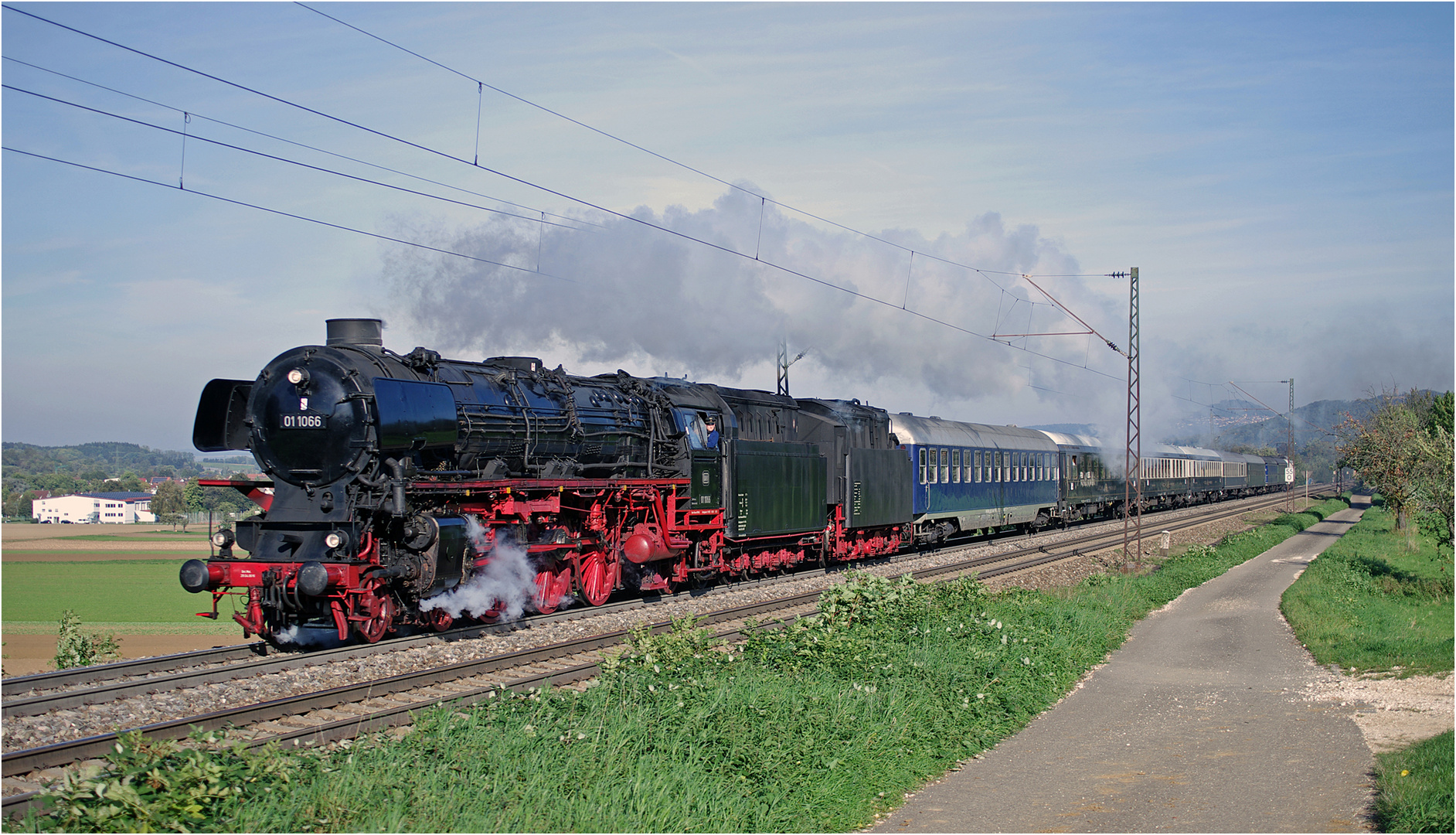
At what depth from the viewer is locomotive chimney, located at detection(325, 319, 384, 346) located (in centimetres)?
1334

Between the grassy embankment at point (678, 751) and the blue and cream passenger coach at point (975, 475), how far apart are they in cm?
1399

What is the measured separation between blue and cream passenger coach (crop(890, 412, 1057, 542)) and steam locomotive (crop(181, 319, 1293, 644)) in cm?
317

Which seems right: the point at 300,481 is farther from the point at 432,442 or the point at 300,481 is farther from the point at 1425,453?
the point at 1425,453

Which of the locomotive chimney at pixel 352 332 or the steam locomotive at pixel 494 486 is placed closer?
the steam locomotive at pixel 494 486

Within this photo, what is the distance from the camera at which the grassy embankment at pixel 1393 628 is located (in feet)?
22.6

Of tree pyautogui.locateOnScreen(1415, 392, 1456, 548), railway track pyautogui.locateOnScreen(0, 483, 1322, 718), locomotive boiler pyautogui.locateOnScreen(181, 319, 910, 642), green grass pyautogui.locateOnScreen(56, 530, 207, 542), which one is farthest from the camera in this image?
green grass pyautogui.locateOnScreen(56, 530, 207, 542)

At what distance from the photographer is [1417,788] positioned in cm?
700

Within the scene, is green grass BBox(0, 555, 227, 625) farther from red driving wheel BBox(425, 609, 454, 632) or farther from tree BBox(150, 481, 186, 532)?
tree BBox(150, 481, 186, 532)

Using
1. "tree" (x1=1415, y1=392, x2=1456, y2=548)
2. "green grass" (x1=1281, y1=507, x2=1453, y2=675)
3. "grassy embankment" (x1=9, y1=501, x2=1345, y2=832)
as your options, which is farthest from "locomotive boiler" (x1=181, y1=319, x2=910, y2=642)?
"tree" (x1=1415, y1=392, x2=1456, y2=548)

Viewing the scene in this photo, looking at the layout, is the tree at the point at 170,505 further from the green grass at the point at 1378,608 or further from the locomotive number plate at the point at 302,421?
the green grass at the point at 1378,608

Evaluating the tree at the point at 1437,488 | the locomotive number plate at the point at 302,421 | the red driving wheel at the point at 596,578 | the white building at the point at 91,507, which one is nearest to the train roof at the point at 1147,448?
the tree at the point at 1437,488

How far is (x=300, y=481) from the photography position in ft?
40.1

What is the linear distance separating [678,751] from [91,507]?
500ft

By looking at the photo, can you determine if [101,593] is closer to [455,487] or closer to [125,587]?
[125,587]
